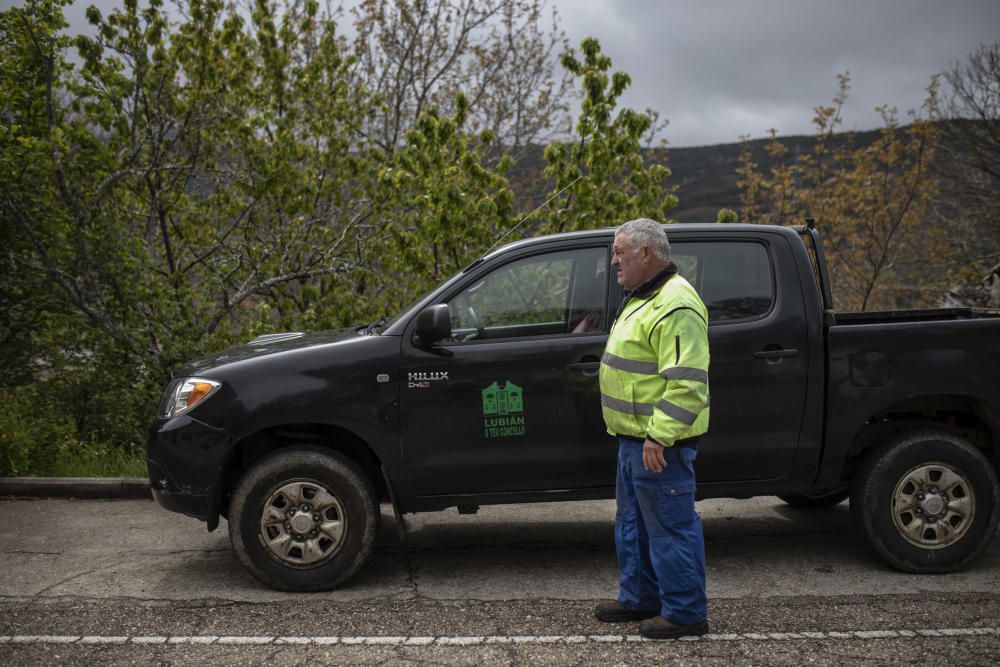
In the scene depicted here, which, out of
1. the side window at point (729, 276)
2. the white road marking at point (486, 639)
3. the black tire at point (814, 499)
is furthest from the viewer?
the black tire at point (814, 499)

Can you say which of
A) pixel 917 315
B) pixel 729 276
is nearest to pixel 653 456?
pixel 729 276

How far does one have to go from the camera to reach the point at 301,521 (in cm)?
490

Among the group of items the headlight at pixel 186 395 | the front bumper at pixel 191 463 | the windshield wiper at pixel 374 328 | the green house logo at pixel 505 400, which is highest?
the windshield wiper at pixel 374 328

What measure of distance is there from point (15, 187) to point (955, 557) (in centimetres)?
772

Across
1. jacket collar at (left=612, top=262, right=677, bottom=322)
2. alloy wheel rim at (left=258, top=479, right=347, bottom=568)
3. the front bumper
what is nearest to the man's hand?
jacket collar at (left=612, top=262, right=677, bottom=322)

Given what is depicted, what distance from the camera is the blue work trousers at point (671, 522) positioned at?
13.5 ft

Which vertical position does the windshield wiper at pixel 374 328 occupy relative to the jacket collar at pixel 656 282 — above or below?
below

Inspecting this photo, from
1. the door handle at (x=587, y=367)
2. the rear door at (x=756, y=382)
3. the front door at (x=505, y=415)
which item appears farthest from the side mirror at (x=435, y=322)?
the rear door at (x=756, y=382)

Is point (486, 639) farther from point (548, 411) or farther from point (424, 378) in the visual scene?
point (424, 378)

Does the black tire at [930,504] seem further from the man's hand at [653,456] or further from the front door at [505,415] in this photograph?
the man's hand at [653,456]

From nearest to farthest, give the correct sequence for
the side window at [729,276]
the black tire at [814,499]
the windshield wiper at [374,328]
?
the side window at [729,276]
the windshield wiper at [374,328]
the black tire at [814,499]

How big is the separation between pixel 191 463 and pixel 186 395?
0.37 meters

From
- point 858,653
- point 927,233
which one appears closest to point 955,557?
point 858,653

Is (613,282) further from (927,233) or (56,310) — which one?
(927,233)
